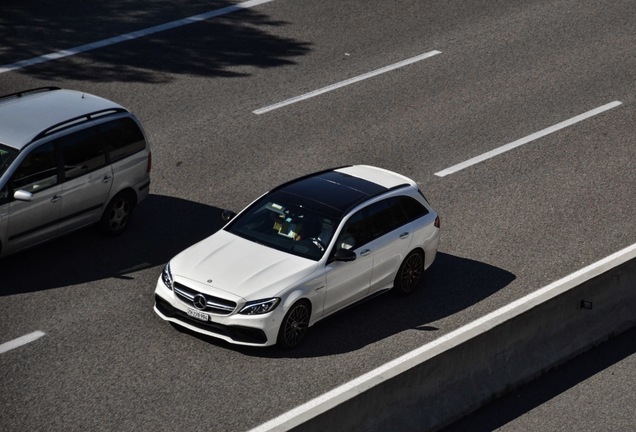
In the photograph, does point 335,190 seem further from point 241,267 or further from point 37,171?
point 37,171

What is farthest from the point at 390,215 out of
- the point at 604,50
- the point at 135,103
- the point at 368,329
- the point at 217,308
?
the point at 604,50

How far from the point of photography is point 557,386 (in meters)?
13.2

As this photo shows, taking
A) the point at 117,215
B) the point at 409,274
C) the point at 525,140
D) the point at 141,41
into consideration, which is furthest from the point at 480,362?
the point at 141,41

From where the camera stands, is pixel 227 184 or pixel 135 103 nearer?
pixel 227 184

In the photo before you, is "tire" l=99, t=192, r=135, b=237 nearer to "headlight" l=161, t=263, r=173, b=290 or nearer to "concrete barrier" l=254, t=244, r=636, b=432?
"headlight" l=161, t=263, r=173, b=290

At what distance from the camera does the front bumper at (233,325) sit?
12.8 m

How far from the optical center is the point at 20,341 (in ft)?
43.0

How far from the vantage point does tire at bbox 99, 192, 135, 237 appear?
15.5 meters

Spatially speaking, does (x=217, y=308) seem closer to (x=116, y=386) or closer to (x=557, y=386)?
(x=116, y=386)

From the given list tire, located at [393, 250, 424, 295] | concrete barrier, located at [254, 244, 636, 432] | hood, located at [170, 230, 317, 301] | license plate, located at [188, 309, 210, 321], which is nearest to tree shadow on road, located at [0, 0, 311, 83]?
tire, located at [393, 250, 424, 295]

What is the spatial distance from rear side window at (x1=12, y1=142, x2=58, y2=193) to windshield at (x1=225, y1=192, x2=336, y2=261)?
7.85ft

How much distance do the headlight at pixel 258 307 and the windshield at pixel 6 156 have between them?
368 centimetres

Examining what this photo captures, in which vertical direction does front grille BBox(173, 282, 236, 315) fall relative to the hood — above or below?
below

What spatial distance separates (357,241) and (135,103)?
7.27 m
